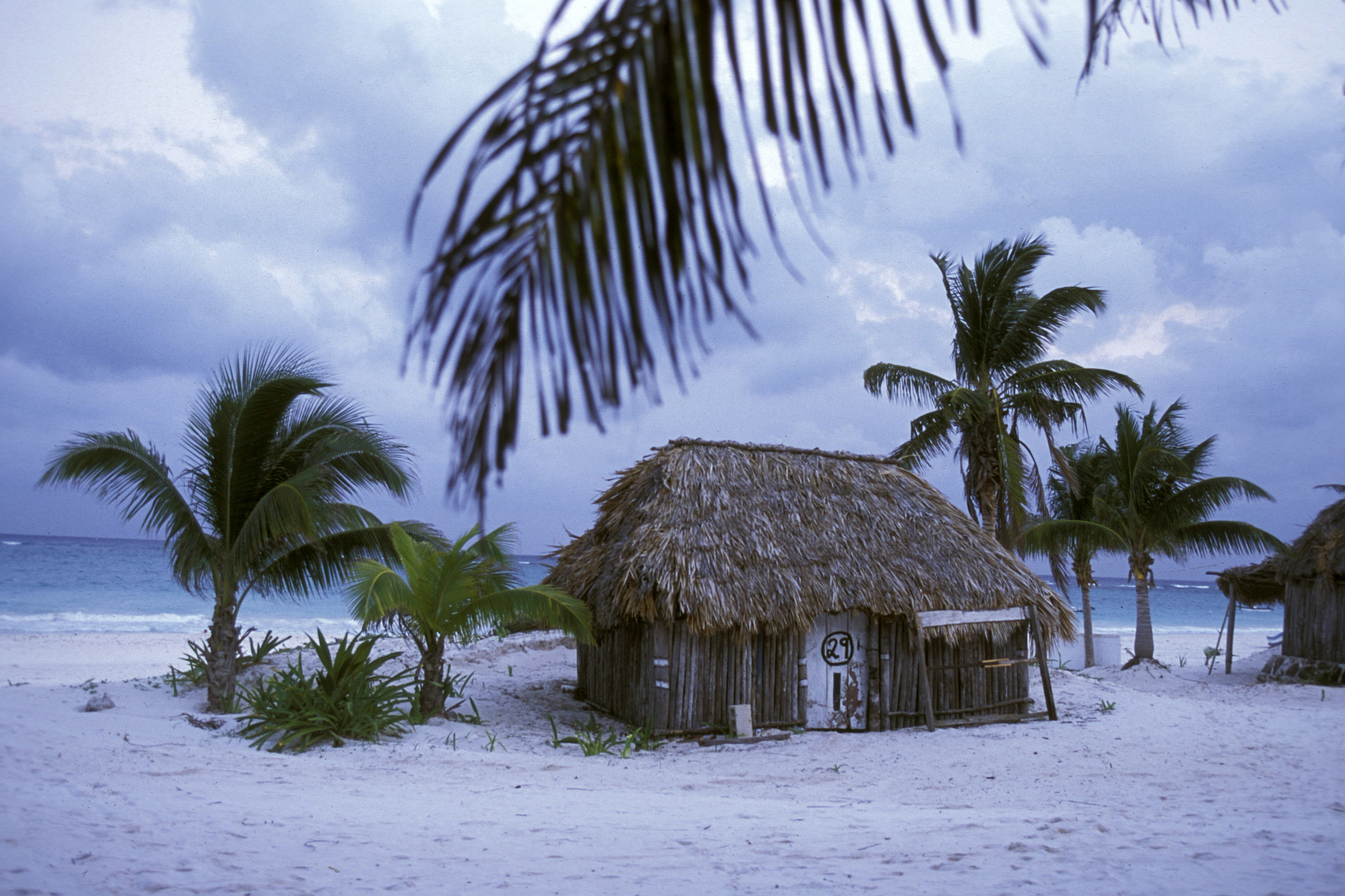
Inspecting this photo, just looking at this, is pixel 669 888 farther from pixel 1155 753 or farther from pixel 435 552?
pixel 1155 753

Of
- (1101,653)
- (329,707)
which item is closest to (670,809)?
(329,707)

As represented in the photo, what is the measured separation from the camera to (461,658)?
17.3 meters

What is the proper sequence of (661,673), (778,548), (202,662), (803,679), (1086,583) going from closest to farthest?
1. (661,673)
2. (803,679)
3. (778,548)
4. (202,662)
5. (1086,583)

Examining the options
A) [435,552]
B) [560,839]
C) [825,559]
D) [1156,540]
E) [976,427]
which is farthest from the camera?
[1156,540]

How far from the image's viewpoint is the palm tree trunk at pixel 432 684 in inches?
416

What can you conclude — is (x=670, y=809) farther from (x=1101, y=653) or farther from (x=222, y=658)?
(x=1101, y=653)

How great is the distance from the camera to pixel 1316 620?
675 inches

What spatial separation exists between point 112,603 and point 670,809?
40.4 metres

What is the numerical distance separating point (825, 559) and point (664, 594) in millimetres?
2540

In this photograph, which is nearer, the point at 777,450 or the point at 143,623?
the point at 777,450

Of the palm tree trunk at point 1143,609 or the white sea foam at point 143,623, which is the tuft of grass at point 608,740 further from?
the white sea foam at point 143,623

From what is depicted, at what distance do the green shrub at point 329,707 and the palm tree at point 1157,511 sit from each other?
13.7m

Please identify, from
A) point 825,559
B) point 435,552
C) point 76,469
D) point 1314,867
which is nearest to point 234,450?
point 76,469

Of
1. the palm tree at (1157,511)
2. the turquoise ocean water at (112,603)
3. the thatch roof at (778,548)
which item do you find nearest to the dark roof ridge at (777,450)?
the thatch roof at (778,548)
